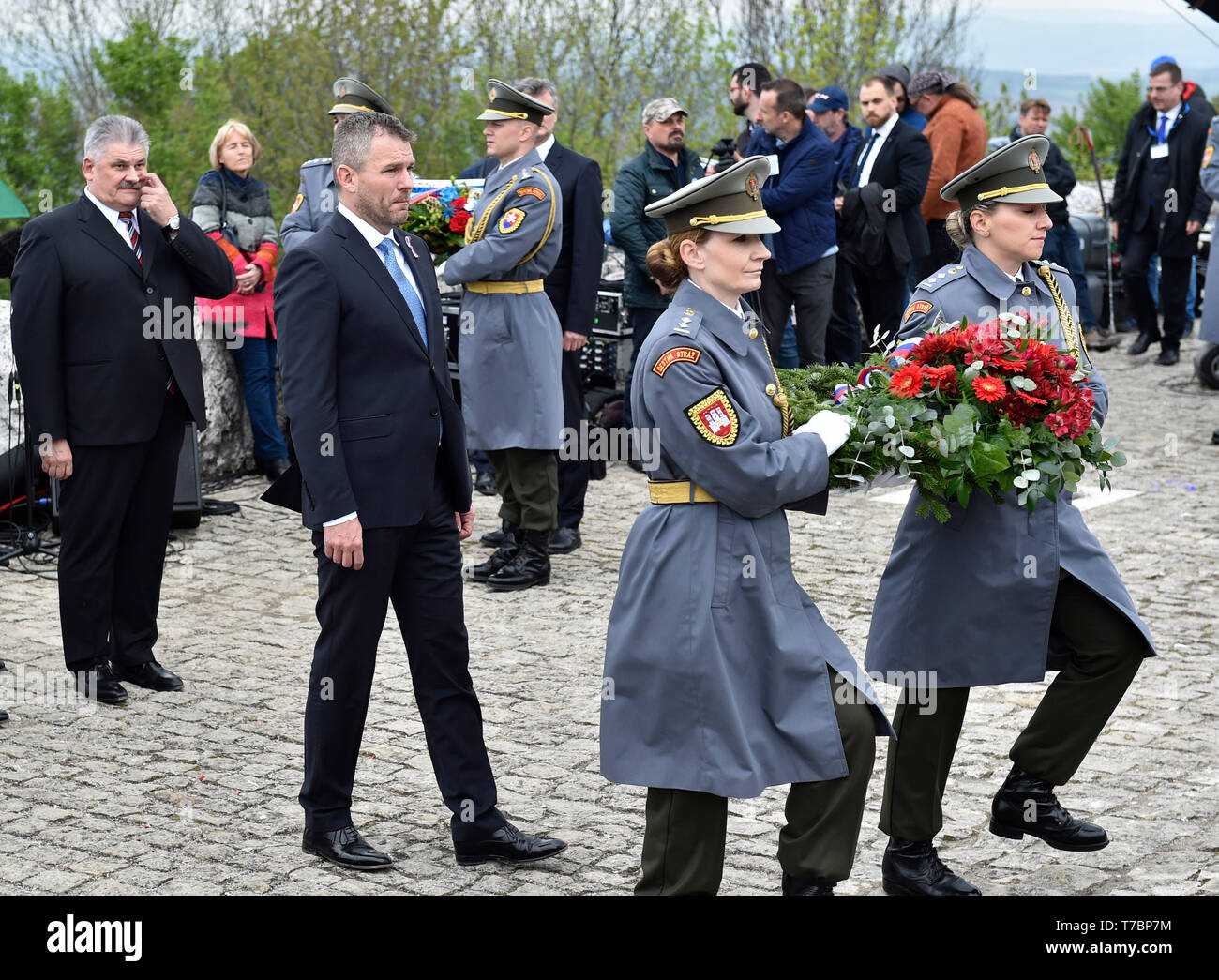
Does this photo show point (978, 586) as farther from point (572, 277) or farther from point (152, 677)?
point (572, 277)

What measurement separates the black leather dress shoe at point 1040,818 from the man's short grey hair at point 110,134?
13.7ft

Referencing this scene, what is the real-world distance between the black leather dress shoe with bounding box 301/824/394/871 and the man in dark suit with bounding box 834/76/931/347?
684cm

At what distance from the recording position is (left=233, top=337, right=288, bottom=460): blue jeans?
10219 millimetres

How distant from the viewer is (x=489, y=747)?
604 cm

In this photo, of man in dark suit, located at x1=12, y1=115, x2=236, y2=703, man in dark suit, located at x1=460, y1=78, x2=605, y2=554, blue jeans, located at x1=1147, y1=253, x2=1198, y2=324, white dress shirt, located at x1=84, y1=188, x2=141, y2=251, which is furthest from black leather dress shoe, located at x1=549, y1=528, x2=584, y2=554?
blue jeans, located at x1=1147, y1=253, x2=1198, y2=324

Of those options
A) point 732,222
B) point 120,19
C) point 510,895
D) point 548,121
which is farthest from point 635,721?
point 120,19

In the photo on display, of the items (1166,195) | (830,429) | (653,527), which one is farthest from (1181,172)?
(653,527)

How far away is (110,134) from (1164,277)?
983 centimetres

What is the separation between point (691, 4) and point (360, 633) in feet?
55.8

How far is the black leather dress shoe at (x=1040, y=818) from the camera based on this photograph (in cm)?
503

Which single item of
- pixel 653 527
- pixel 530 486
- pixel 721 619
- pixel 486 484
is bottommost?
pixel 486 484

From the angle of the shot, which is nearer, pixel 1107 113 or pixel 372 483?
pixel 372 483

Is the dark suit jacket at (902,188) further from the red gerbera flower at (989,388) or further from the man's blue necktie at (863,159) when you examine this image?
the red gerbera flower at (989,388)

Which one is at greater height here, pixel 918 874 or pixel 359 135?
pixel 359 135
